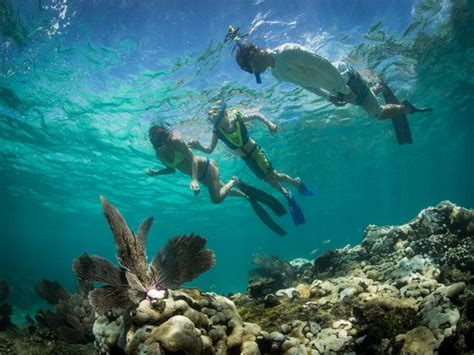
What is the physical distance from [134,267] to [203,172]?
7.52 m

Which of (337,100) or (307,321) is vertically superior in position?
(337,100)

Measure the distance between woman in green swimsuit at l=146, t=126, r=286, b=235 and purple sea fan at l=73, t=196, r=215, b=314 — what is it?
628cm

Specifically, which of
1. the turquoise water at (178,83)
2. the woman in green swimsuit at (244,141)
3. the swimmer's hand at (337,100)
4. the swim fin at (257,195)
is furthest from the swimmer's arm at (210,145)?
the turquoise water at (178,83)

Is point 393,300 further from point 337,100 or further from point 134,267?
point 337,100

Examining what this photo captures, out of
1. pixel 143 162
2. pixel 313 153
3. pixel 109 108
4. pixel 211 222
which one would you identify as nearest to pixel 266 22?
pixel 109 108

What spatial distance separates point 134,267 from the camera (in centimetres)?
342

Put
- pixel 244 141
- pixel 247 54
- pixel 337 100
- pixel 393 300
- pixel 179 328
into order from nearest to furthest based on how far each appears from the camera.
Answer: pixel 179 328
pixel 393 300
pixel 247 54
pixel 337 100
pixel 244 141

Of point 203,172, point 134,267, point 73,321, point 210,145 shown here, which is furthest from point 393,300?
point 203,172

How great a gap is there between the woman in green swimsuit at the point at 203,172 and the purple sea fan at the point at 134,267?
6.28 m

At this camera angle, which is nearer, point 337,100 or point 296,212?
point 337,100

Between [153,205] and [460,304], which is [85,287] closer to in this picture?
[460,304]

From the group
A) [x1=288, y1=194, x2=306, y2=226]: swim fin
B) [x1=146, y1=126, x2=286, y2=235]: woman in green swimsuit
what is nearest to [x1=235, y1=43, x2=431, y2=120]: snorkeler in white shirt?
[x1=288, y1=194, x2=306, y2=226]: swim fin

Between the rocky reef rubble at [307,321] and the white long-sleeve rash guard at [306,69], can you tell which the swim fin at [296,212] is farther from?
the rocky reef rubble at [307,321]

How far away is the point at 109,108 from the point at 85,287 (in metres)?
11.5
